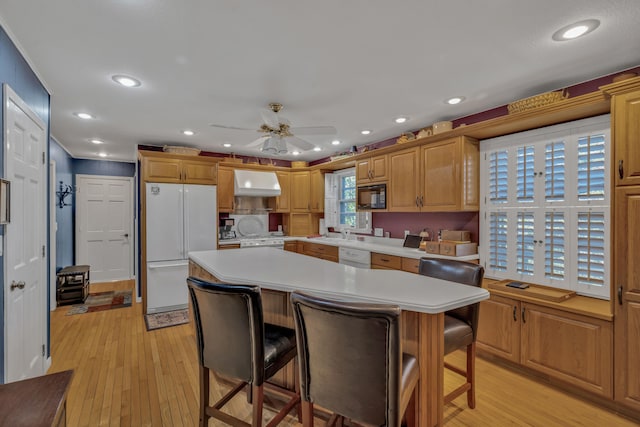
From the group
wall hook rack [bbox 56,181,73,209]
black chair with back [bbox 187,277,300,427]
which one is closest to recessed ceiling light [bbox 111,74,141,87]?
black chair with back [bbox 187,277,300,427]

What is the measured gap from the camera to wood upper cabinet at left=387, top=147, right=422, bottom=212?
149 inches

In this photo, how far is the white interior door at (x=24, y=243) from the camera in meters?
1.90

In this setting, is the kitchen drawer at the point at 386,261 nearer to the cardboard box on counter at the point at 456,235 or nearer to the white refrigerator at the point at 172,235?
the cardboard box on counter at the point at 456,235

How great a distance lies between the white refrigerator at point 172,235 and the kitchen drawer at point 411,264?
2813 mm

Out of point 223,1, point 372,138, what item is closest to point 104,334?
point 223,1

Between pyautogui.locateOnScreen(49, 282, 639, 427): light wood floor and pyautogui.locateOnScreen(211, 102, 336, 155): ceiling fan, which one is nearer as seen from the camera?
pyautogui.locateOnScreen(49, 282, 639, 427): light wood floor

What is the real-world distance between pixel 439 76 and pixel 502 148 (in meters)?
1.24

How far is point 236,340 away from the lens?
5.18 feet

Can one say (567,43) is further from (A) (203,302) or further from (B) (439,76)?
(A) (203,302)

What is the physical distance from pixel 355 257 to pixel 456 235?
1348 mm

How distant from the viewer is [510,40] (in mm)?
1941

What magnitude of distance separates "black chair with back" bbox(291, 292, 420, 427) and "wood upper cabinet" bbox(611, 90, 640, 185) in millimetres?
2011

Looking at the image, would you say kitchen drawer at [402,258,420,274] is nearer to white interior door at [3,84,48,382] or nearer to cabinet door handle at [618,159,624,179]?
cabinet door handle at [618,159,624,179]

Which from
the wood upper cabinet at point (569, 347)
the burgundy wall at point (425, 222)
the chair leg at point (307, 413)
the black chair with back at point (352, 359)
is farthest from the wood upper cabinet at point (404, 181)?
the chair leg at point (307, 413)
